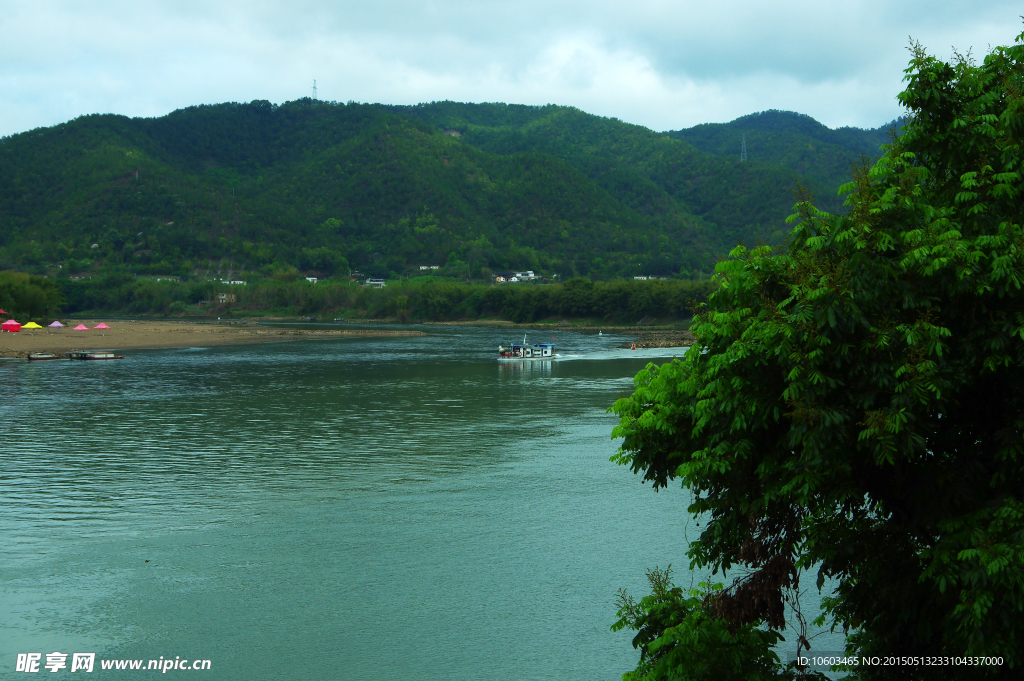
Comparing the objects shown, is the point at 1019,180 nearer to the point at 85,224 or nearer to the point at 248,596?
the point at 248,596

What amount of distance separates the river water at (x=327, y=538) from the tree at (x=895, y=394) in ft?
19.8

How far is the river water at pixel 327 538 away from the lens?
1434 cm

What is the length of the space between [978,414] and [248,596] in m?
13.1

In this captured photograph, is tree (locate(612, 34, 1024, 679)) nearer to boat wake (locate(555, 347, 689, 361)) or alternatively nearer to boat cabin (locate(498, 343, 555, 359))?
boat wake (locate(555, 347, 689, 361))

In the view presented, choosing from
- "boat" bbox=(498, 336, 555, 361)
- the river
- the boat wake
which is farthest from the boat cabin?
the river

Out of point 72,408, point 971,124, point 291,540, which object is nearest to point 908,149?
point 971,124

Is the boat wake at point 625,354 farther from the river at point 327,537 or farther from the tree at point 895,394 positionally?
the tree at point 895,394

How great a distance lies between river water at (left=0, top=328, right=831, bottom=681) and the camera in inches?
564

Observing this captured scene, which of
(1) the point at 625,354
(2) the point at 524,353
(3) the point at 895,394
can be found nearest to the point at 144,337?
(2) the point at 524,353

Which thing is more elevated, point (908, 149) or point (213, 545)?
point (908, 149)

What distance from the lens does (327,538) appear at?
19766 mm

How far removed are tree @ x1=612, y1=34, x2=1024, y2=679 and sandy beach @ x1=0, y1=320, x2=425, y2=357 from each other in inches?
2815

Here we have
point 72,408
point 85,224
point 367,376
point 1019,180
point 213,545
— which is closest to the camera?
point 1019,180

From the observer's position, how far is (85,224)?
179 metres
